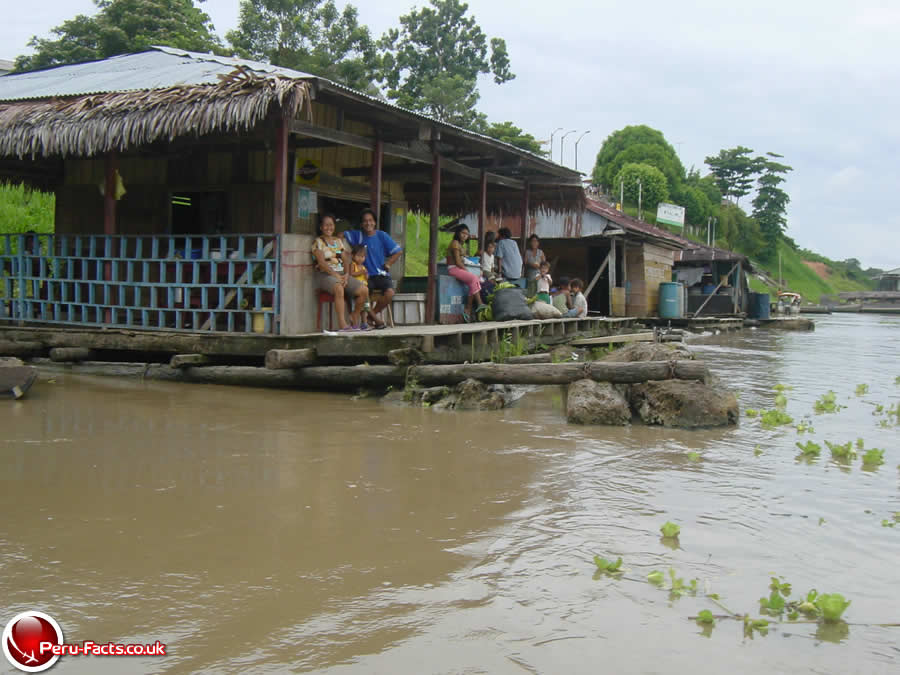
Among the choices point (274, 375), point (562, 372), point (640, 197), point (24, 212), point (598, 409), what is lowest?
point (598, 409)

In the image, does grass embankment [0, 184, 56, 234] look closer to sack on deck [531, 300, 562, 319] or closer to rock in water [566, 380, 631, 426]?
sack on deck [531, 300, 562, 319]

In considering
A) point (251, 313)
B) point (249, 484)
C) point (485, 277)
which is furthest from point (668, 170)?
point (249, 484)

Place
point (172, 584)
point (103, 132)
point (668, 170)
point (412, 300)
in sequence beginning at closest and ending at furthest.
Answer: point (172, 584), point (103, 132), point (412, 300), point (668, 170)

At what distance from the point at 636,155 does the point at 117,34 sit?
36.2 m

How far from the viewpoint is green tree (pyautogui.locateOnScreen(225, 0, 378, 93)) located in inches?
1380

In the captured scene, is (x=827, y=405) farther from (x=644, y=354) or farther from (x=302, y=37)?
(x=302, y=37)

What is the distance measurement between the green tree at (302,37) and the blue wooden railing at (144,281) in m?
26.0

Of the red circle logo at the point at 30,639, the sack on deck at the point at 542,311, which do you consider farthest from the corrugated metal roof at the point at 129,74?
the red circle logo at the point at 30,639

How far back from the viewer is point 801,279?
7088 centimetres

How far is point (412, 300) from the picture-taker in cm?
1158

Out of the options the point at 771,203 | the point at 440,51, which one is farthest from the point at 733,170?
the point at 440,51

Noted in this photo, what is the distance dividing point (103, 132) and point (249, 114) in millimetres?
2067

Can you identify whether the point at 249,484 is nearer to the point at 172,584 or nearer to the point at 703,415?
the point at 172,584

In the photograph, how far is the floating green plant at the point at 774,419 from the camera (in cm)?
756
